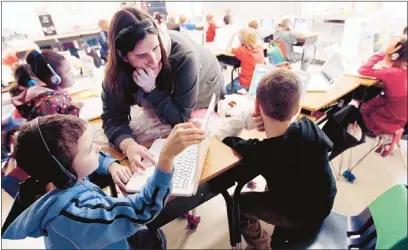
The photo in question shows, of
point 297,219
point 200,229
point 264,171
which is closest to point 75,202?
point 264,171

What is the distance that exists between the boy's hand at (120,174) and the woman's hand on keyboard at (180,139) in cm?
23

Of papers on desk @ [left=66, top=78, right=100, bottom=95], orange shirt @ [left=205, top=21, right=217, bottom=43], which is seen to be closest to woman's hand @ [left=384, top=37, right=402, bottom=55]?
papers on desk @ [left=66, top=78, right=100, bottom=95]

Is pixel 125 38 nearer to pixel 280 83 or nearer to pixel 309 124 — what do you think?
pixel 280 83

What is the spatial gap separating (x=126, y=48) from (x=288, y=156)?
1.81 feet

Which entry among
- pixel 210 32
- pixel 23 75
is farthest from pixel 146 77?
pixel 210 32

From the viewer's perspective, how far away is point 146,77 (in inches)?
26.7

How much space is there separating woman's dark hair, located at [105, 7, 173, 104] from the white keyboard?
8.0 inches

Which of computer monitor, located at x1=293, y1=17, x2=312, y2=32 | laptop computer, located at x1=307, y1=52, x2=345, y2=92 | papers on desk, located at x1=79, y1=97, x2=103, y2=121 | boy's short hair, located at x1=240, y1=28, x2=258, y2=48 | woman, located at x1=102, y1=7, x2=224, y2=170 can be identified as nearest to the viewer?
woman, located at x1=102, y1=7, x2=224, y2=170

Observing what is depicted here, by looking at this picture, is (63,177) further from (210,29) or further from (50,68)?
(210,29)

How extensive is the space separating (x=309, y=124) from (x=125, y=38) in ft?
1.82

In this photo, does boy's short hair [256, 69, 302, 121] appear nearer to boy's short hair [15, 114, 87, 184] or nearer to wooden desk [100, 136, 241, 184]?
wooden desk [100, 136, 241, 184]

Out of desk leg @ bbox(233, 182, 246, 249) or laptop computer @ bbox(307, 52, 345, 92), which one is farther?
laptop computer @ bbox(307, 52, 345, 92)

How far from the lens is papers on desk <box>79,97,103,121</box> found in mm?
940

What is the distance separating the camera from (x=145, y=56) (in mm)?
637
